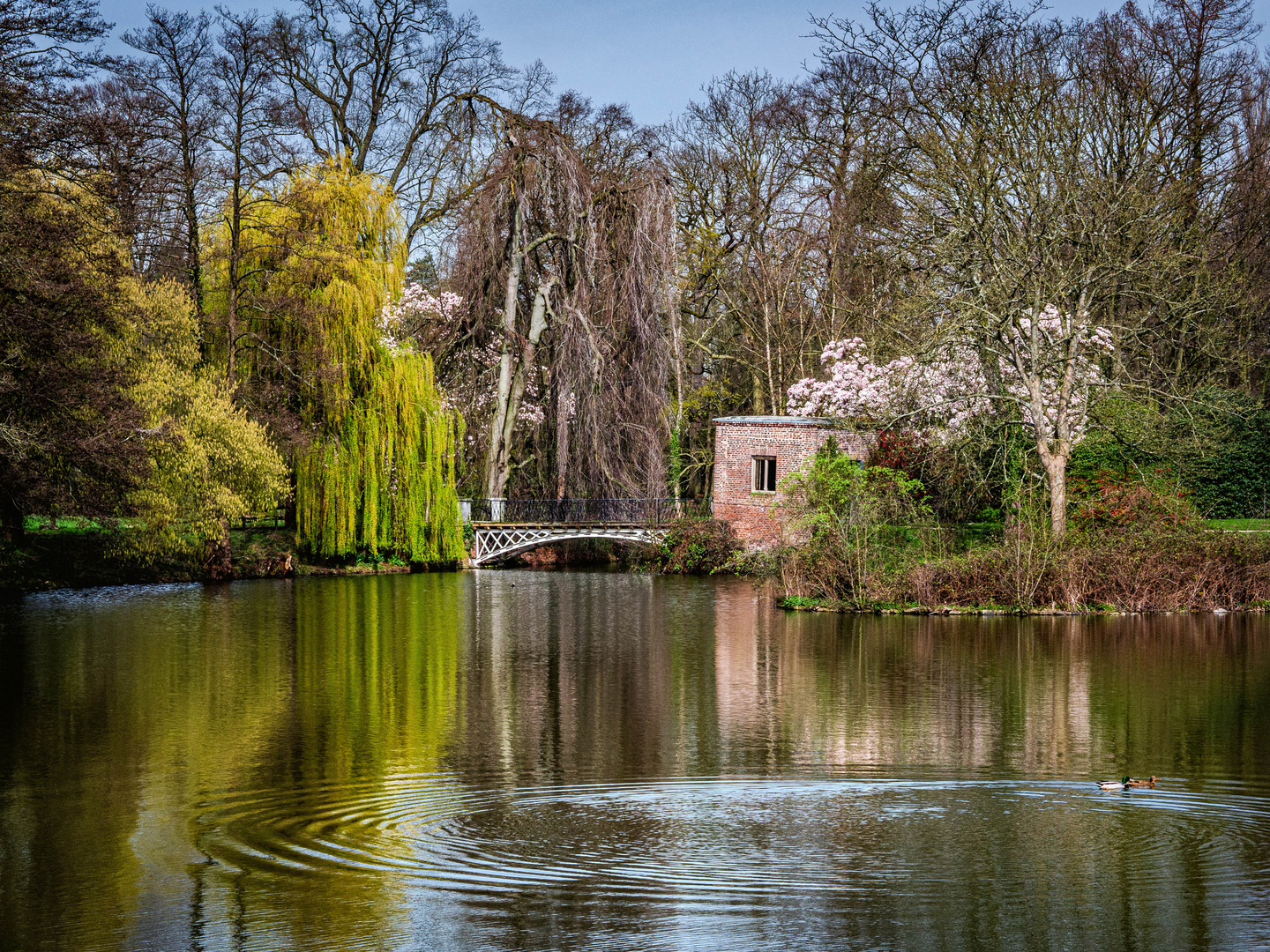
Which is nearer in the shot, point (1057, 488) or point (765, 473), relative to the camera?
point (1057, 488)

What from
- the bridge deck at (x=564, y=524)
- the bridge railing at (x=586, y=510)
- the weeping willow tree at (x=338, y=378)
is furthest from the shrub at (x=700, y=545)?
the weeping willow tree at (x=338, y=378)

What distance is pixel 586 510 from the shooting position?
1328 inches

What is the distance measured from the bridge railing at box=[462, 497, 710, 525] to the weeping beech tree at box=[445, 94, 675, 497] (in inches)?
12.4

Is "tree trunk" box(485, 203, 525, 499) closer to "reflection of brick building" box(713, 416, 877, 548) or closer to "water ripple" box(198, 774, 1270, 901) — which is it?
"reflection of brick building" box(713, 416, 877, 548)

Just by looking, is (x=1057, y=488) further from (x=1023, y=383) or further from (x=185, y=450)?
(x=185, y=450)

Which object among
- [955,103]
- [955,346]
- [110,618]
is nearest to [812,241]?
[955,103]

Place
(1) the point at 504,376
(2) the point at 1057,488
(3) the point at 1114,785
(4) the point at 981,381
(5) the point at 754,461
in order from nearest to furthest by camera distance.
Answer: (3) the point at 1114,785, (2) the point at 1057,488, (4) the point at 981,381, (5) the point at 754,461, (1) the point at 504,376

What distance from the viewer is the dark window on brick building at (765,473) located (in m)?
33.8

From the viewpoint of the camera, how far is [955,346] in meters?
A: 25.1

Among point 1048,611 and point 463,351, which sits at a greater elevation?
point 463,351

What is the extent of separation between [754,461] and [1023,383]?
389 inches

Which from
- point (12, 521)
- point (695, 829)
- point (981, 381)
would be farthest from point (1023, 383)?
point (12, 521)

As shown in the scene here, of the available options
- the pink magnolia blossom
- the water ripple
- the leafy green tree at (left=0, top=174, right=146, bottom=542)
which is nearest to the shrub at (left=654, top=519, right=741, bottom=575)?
the pink magnolia blossom

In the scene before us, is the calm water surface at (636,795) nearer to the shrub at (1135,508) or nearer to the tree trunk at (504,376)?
the shrub at (1135,508)
